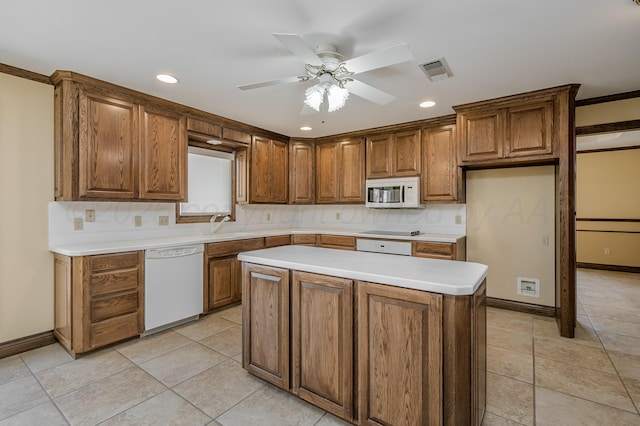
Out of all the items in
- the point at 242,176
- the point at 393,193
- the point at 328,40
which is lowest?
the point at 393,193

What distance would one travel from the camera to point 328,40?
6.71 ft

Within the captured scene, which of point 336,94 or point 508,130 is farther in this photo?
point 508,130

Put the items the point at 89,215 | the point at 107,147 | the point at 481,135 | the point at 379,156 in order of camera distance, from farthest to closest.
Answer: the point at 379,156, the point at 481,135, the point at 89,215, the point at 107,147

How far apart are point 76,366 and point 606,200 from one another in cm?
808

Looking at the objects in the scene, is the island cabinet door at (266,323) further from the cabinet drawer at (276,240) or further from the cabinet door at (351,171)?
the cabinet door at (351,171)

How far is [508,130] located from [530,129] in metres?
0.19

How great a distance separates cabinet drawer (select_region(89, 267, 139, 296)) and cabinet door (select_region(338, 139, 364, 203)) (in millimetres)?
2903

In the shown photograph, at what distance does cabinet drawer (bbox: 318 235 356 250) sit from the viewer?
4.25 m

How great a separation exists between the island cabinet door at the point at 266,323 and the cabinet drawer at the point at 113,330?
128cm

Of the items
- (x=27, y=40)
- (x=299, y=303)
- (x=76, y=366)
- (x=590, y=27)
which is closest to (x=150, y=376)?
(x=76, y=366)

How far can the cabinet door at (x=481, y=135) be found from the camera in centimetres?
320

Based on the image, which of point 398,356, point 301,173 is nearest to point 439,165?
point 301,173

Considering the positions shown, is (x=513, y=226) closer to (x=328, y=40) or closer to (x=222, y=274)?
(x=328, y=40)

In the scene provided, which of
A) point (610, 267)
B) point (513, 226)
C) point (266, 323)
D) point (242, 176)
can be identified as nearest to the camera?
point (266, 323)
